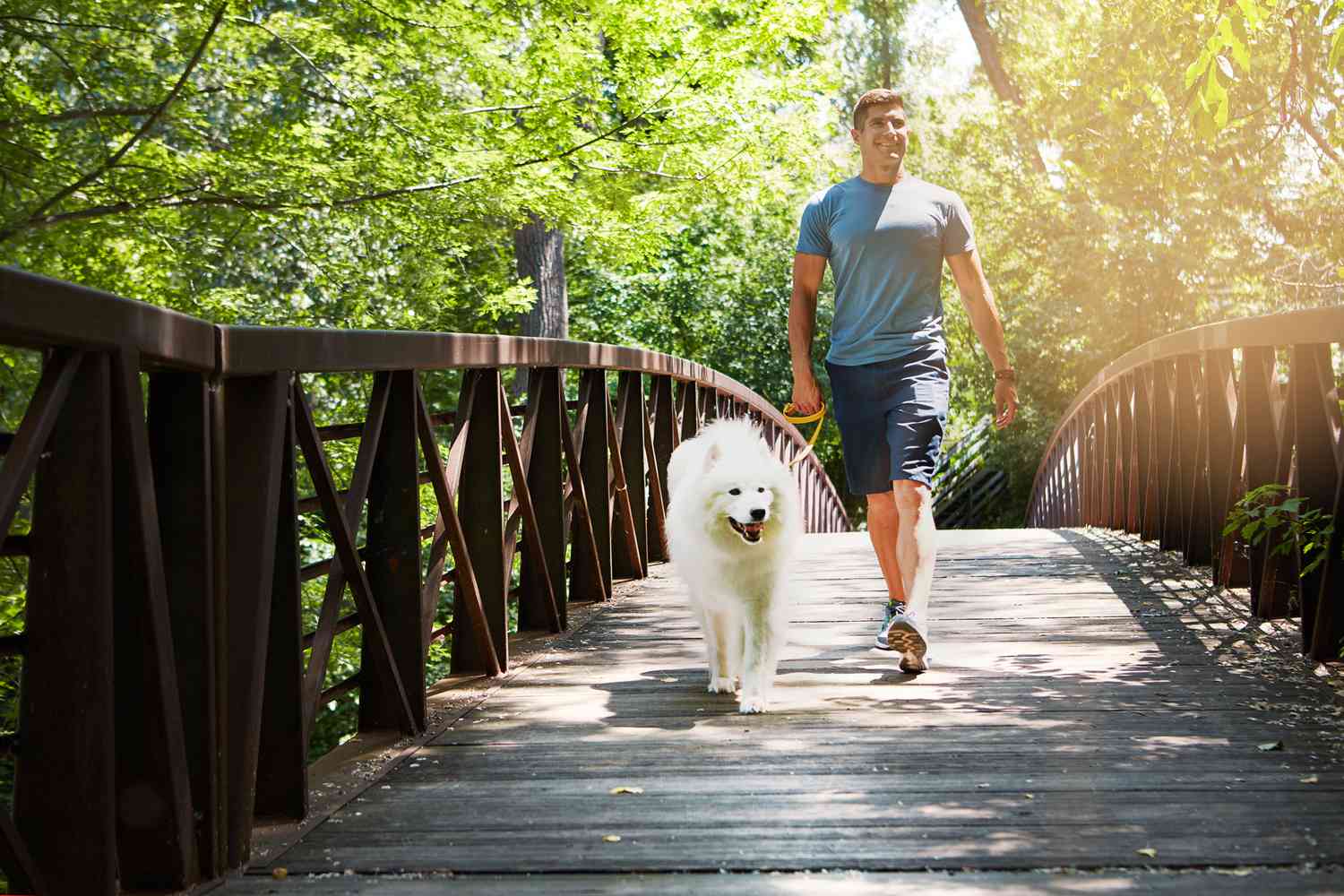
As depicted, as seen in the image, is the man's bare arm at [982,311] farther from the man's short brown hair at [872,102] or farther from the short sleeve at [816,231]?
the man's short brown hair at [872,102]

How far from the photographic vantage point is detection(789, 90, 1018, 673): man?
16.9 ft

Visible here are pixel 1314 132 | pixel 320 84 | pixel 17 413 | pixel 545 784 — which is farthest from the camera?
pixel 1314 132

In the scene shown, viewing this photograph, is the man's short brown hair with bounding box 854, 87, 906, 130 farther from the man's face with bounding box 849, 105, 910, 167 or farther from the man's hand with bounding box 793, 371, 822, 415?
the man's hand with bounding box 793, 371, 822, 415

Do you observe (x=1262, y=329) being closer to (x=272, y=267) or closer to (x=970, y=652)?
(x=970, y=652)

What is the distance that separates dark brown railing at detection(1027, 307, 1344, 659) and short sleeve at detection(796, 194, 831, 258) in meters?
1.66

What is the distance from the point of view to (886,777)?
3.68 meters

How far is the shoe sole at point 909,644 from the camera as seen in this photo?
506 cm

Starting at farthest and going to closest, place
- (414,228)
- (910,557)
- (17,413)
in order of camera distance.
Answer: (414,228) → (17,413) → (910,557)

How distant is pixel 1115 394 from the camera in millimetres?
10898

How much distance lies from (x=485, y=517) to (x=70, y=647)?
278 cm

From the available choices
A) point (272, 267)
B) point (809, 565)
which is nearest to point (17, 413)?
point (809, 565)

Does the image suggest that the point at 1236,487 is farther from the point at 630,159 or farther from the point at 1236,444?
the point at 630,159

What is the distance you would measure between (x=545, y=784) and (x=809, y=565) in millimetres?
5554

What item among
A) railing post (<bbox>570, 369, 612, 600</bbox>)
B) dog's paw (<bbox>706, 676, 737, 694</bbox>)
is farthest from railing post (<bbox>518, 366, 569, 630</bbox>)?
dog's paw (<bbox>706, 676, 737, 694</bbox>)
